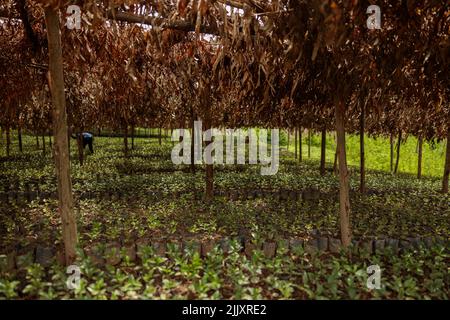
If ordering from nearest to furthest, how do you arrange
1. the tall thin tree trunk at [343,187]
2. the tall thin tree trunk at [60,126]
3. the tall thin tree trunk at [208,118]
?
the tall thin tree trunk at [60,126]
the tall thin tree trunk at [343,187]
the tall thin tree trunk at [208,118]

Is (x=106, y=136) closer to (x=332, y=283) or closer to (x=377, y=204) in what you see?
(x=377, y=204)

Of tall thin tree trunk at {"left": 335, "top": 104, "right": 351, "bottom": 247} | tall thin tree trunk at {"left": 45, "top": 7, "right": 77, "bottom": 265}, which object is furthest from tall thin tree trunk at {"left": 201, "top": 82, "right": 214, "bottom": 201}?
tall thin tree trunk at {"left": 45, "top": 7, "right": 77, "bottom": 265}

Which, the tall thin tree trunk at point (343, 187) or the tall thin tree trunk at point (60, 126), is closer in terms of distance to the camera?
the tall thin tree trunk at point (60, 126)

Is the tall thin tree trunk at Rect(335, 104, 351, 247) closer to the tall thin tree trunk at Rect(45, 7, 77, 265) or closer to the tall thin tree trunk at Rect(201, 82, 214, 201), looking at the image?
the tall thin tree trunk at Rect(201, 82, 214, 201)

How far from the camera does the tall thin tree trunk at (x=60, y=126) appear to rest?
3.44 m

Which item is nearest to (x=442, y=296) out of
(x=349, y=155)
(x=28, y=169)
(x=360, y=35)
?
(x=360, y=35)

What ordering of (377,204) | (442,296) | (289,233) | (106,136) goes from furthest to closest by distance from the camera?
(106,136) < (377,204) < (289,233) < (442,296)

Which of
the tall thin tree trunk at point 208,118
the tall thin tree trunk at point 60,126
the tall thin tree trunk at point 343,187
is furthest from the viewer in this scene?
the tall thin tree trunk at point 208,118

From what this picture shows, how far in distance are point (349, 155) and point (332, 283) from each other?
2780 cm

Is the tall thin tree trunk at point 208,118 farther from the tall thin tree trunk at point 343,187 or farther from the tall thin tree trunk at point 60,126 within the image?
the tall thin tree trunk at point 60,126

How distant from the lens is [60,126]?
3562 mm

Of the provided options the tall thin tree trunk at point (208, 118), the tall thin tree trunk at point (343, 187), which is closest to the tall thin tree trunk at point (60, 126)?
the tall thin tree trunk at point (343, 187)

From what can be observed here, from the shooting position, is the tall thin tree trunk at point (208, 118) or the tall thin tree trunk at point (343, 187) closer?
the tall thin tree trunk at point (343, 187)
